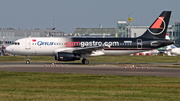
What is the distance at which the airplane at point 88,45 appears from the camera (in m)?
48.2

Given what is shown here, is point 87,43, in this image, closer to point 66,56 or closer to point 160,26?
point 66,56

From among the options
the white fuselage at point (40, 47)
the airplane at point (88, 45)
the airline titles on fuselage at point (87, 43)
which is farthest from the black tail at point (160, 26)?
the white fuselage at point (40, 47)

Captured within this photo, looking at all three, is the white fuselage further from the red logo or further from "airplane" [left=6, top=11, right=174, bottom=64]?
the red logo

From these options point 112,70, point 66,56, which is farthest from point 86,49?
point 112,70

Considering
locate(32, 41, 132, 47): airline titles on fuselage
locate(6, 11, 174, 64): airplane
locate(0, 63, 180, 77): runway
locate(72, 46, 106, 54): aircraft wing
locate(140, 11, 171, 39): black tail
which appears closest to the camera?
locate(0, 63, 180, 77): runway

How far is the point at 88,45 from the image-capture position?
48969 mm

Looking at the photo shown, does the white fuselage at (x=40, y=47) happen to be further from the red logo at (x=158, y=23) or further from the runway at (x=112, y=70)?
the red logo at (x=158, y=23)

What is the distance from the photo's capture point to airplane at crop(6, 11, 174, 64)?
4816 cm

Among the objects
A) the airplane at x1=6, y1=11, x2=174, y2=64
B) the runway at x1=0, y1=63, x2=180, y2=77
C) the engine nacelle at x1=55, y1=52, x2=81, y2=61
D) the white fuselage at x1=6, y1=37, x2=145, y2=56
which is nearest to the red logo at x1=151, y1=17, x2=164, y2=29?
the airplane at x1=6, y1=11, x2=174, y2=64

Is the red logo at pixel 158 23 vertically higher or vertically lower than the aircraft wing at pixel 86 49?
higher

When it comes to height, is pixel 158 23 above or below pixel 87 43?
above

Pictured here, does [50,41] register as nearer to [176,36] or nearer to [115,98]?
[115,98]

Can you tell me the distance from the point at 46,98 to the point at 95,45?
33.1 metres

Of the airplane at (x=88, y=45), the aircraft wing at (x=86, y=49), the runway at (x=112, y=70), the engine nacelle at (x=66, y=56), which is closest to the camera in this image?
the runway at (x=112, y=70)
